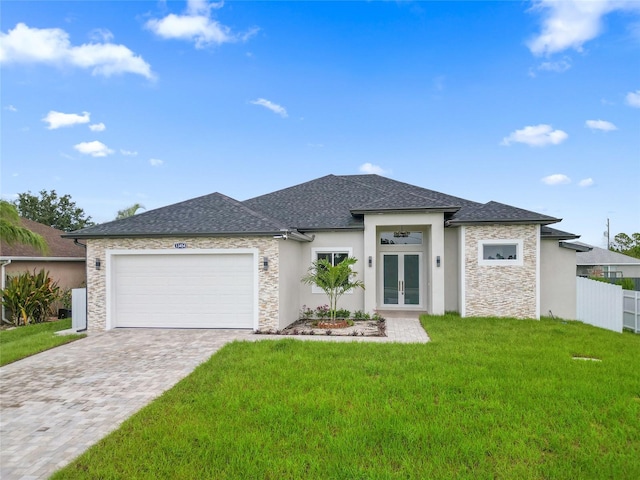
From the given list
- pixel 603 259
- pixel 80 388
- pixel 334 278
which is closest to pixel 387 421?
pixel 80 388

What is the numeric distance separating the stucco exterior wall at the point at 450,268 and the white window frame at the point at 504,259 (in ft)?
3.60

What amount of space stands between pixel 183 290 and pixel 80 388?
5.56 meters

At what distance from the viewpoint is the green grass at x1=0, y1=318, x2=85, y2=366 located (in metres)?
9.03

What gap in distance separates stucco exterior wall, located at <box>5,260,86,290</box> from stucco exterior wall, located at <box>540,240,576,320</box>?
852 inches

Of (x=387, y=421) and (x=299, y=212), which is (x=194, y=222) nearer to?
(x=299, y=212)

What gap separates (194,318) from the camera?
12.0m

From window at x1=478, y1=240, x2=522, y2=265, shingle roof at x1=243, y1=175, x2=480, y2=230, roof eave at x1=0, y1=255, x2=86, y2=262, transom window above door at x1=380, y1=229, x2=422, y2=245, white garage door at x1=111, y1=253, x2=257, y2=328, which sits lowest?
white garage door at x1=111, y1=253, x2=257, y2=328

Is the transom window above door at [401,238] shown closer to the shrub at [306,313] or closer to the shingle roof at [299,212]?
the shingle roof at [299,212]

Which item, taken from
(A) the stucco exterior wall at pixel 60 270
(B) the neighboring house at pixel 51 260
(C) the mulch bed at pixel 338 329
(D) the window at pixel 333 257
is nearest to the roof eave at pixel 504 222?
(D) the window at pixel 333 257

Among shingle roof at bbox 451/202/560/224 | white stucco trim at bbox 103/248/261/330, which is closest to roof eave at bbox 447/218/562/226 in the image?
shingle roof at bbox 451/202/560/224

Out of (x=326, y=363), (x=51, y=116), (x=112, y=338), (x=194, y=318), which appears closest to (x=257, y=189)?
(x=51, y=116)

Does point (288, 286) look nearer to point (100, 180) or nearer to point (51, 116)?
point (51, 116)

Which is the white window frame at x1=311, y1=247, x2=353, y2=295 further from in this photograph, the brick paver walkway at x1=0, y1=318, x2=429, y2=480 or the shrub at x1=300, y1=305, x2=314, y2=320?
the brick paver walkway at x1=0, y1=318, x2=429, y2=480

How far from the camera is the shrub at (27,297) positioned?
1441 cm
